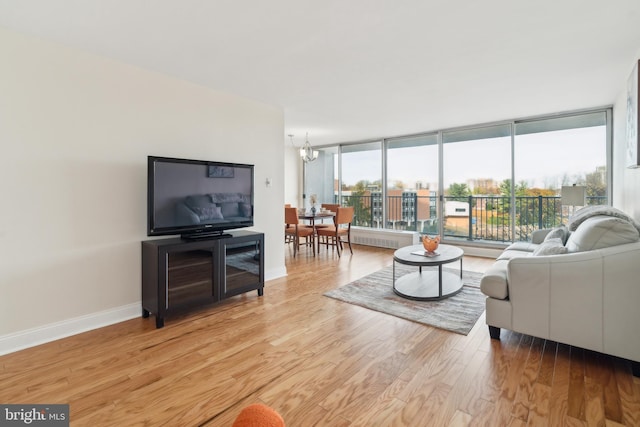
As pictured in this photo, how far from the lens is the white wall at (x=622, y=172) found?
289 centimetres

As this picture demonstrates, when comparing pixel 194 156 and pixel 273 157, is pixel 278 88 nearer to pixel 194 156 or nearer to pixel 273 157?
pixel 273 157

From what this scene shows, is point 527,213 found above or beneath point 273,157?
beneath

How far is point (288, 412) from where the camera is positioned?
1.59 meters

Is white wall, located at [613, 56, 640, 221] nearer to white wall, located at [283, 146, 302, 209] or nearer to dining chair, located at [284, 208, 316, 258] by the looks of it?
dining chair, located at [284, 208, 316, 258]

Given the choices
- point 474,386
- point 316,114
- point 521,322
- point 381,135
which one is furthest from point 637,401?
point 381,135

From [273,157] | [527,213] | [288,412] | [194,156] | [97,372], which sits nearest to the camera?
[288,412]

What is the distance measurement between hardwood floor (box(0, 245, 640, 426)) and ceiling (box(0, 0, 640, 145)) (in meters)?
2.32

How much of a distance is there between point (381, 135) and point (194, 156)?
4.15 m

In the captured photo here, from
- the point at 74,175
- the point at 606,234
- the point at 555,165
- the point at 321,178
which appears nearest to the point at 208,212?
the point at 74,175

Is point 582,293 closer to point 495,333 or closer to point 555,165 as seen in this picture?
point 495,333

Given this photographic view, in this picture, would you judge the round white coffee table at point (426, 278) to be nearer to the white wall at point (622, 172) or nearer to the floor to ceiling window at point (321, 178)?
the white wall at point (622, 172)

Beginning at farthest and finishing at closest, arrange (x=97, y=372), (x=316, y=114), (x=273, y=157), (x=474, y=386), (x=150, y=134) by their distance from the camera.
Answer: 1. (x=316, y=114)
2. (x=273, y=157)
3. (x=150, y=134)
4. (x=97, y=372)
5. (x=474, y=386)

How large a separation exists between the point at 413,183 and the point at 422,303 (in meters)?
3.72

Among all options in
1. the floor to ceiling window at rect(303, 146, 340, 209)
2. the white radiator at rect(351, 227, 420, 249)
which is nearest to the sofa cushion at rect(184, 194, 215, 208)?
the white radiator at rect(351, 227, 420, 249)
